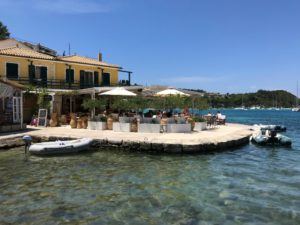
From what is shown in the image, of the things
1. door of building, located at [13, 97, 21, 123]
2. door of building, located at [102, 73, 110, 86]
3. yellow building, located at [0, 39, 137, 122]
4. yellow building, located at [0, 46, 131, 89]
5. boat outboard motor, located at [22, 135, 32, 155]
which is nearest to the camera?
boat outboard motor, located at [22, 135, 32, 155]

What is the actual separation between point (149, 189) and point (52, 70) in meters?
22.3

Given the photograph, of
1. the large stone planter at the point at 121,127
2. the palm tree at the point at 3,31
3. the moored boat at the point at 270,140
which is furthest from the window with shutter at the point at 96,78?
the palm tree at the point at 3,31

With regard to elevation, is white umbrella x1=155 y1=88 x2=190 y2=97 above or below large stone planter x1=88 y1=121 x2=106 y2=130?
above

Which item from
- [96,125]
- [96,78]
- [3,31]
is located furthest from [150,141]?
[3,31]

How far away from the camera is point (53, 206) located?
32.2 feet

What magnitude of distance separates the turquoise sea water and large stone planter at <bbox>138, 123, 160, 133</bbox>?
4.04 meters

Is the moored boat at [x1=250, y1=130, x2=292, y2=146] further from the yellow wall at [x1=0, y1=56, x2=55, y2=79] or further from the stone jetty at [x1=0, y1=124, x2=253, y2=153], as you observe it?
the yellow wall at [x1=0, y1=56, x2=55, y2=79]

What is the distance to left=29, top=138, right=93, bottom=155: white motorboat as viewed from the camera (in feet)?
56.6

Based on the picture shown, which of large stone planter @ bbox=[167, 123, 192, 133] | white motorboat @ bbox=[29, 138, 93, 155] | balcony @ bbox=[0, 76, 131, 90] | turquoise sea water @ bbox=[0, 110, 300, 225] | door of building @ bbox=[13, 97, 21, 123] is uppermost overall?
balcony @ bbox=[0, 76, 131, 90]

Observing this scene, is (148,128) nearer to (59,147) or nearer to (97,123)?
(97,123)

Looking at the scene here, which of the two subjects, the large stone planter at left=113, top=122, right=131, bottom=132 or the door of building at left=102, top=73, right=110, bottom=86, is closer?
the large stone planter at left=113, top=122, right=131, bottom=132

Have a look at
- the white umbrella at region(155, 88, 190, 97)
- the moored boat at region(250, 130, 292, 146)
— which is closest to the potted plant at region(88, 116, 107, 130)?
the white umbrella at region(155, 88, 190, 97)

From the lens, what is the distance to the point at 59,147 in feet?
57.4

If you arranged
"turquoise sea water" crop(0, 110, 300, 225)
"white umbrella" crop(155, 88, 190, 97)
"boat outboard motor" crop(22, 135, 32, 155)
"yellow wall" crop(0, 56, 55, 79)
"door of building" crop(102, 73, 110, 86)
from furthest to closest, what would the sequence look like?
"door of building" crop(102, 73, 110, 86)
"yellow wall" crop(0, 56, 55, 79)
"white umbrella" crop(155, 88, 190, 97)
"boat outboard motor" crop(22, 135, 32, 155)
"turquoise sea water" crop(0, 110, 300, 225)
